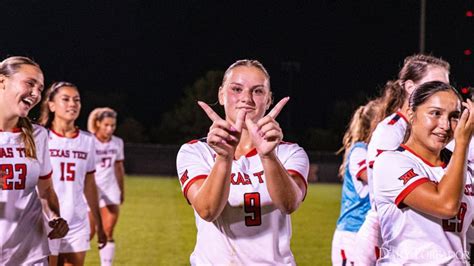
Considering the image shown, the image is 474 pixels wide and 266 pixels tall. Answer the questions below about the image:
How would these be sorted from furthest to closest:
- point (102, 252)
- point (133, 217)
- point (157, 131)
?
1. point (157, 131)
2. point (133, 217)
3. point (102, 252)

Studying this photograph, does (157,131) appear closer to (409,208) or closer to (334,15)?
(334,15)

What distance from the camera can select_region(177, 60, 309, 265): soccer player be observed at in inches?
124

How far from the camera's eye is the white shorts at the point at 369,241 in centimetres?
501

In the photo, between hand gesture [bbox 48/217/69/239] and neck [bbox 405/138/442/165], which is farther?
hand gesture [bbox 48/217/69/239]

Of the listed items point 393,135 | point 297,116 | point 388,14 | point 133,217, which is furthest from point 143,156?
point 388,14

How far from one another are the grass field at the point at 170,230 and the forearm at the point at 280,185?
24.4 feet

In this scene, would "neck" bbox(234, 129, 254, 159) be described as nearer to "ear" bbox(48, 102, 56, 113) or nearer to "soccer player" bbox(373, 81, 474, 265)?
"soccer player" bbox(373, 81, 474, 265)

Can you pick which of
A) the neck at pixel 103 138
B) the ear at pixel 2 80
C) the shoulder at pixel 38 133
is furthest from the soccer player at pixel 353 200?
the neck at pixel 103 138

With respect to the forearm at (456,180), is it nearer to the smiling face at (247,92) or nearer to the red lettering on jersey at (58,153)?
the smiling face at (247,92)

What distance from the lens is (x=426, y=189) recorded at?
332cm

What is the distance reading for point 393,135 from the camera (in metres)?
4.73

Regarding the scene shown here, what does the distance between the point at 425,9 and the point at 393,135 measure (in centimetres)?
519

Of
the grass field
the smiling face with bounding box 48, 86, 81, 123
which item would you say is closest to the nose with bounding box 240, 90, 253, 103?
the smiling face with bounding box 48, 86, 81, 123

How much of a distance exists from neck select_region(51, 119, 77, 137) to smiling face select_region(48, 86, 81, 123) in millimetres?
78
